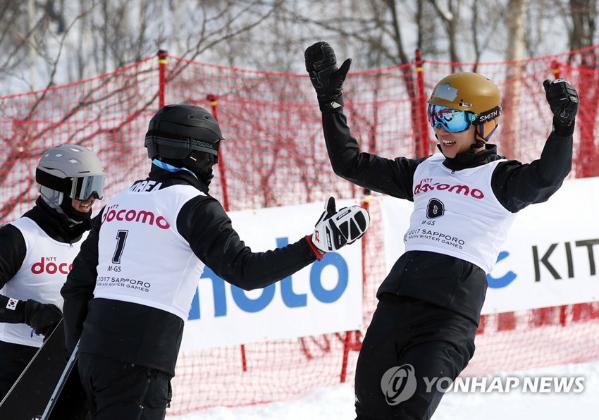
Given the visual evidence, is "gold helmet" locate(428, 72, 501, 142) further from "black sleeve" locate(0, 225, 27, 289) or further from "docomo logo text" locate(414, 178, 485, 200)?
"black sleeve" locate(0, 225, 27, 289)

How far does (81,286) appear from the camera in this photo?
3.32 meters

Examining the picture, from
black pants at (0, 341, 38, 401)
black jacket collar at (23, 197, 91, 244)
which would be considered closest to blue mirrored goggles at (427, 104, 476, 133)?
black jacket collar at (23, 197, 91, 244)

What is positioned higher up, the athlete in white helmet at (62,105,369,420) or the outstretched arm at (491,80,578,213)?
the outstretched arm at (491,80,578,213)

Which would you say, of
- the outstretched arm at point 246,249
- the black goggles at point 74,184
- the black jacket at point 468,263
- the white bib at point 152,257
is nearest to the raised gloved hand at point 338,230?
the outstretched arm at point 246,249

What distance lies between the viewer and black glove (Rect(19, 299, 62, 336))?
3.95 m

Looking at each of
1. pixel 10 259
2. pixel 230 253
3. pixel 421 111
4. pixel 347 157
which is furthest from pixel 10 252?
pixel 421 111

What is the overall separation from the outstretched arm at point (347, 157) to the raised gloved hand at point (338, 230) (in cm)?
96

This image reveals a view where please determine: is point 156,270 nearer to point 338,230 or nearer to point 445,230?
point 338,230

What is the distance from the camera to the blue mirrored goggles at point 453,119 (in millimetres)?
3719

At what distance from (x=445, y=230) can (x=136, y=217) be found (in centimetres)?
128

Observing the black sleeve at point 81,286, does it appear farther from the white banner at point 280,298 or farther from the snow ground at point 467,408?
the snow ground at point 467,408

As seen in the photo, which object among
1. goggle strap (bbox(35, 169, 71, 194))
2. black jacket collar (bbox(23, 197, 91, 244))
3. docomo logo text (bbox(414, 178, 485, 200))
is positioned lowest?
black jacket collar (bbox(23, 197, 91, 244))

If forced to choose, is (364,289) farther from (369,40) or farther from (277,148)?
(369,40)

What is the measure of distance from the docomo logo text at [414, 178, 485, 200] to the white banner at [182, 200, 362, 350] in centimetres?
238
